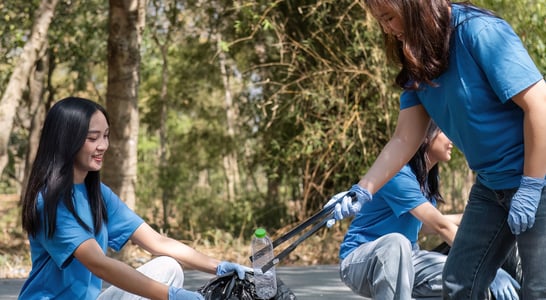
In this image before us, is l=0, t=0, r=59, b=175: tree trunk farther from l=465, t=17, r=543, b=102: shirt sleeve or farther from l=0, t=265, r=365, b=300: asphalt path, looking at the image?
l=465, t=17, r=543, b=102: shirt sleeve

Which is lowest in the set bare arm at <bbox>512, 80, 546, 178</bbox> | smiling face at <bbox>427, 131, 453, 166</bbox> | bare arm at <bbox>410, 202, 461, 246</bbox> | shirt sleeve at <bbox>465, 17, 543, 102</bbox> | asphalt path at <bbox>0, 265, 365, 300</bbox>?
asphalt path at <bbox>0, 265, 365, 300</bbox>

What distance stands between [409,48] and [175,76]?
12.5 metres

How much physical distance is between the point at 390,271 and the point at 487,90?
3.85ft

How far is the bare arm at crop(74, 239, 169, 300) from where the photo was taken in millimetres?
3539

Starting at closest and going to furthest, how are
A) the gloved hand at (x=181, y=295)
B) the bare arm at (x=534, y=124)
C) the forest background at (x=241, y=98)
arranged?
the bare arm at (x=534, y=124), the gloved hand at (x=181, y=295), the forest background at (x=241, y=98)

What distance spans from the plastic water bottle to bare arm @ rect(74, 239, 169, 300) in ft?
1.28

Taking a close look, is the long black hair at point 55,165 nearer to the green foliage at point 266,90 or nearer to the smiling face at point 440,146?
the smiling face at point 440,146

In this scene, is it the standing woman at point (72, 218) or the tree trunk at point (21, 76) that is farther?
the tree trunk at point (21, 76)

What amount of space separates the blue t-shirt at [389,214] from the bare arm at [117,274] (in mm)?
1270

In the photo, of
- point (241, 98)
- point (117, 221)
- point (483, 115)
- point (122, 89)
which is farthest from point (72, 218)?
point (241, 98)

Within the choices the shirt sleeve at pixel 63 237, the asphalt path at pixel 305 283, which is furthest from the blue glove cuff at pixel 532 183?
the asphalt path at pixel 305 283

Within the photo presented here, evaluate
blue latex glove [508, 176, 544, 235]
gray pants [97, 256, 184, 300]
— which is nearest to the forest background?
gray pants [97, 256, 184, 300]

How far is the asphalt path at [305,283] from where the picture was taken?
21.4 ft

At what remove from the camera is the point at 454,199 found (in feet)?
35.2
